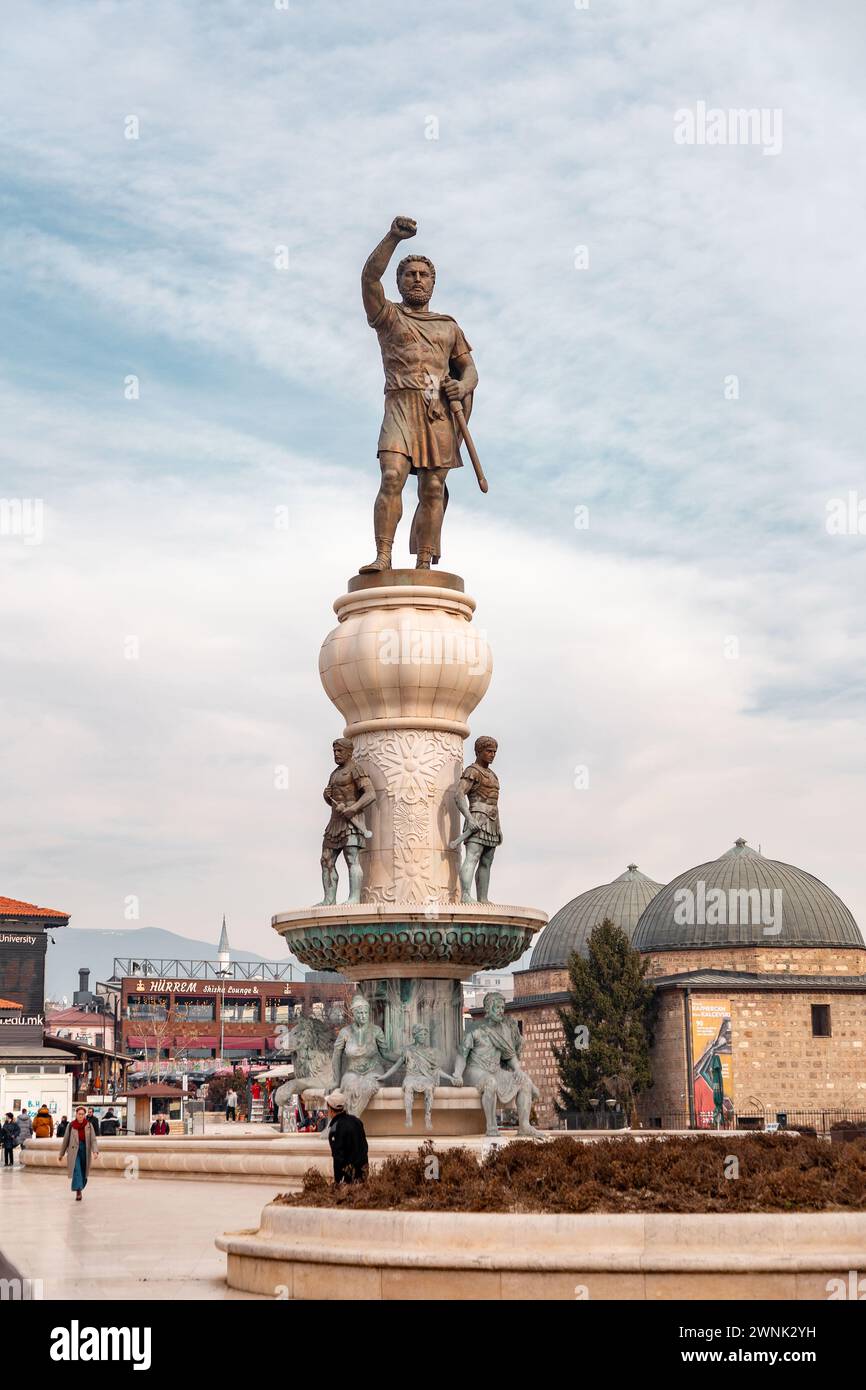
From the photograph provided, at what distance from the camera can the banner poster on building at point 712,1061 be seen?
202 feet

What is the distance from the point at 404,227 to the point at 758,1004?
48.2 m

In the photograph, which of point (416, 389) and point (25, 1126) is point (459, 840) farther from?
point (25, 1126)

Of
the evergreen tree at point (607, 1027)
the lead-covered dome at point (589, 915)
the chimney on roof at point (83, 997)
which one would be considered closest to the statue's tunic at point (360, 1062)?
the evergreen tree at point (607, 1027)

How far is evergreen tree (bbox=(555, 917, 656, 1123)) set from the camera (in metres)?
61.7

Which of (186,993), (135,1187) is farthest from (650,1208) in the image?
(186,993)

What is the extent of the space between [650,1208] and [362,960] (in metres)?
10.5

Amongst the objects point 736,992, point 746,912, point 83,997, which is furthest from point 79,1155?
point 83,997

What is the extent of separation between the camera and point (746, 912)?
7100 centimetres

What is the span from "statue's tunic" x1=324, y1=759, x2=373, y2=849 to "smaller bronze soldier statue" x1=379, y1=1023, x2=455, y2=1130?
7.96ft

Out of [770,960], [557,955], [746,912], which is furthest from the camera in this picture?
[557,955]

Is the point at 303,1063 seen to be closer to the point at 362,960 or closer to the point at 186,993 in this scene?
the point at 362,960

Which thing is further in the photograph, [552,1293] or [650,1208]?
[650,1208]

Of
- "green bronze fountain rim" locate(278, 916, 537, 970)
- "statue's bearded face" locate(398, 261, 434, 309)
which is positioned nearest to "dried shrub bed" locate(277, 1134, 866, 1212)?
"green bronze fountain rim" locate(278, 916, 537, 970)

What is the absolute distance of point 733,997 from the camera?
6353 cm
